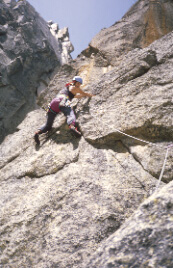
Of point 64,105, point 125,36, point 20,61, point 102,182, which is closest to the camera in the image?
point 102,182

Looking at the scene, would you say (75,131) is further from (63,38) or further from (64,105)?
(63,38)

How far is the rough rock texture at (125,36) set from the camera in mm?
8883

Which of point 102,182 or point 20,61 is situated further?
point 20,61

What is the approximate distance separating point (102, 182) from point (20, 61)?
1412cm

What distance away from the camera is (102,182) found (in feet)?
13.2

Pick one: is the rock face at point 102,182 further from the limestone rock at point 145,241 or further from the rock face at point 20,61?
the rock face at point 20,61

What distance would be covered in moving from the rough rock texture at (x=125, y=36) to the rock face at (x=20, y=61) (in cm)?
651

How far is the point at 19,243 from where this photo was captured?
11.9 ft

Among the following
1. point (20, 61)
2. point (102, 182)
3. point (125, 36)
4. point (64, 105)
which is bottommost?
point (102, 182)

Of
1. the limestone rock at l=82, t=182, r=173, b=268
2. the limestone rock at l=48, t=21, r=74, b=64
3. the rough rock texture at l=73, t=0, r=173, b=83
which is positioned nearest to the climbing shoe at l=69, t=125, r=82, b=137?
the limestone rock at l=82, t=182, r=173, b=268

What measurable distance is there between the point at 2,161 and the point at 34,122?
1.86 meters

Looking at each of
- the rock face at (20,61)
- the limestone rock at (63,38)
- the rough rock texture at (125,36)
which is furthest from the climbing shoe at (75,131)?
the limestone rock at (63,38)

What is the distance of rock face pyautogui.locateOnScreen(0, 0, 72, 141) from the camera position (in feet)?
44.4

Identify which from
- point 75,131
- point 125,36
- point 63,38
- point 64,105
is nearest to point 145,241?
point 75,131
